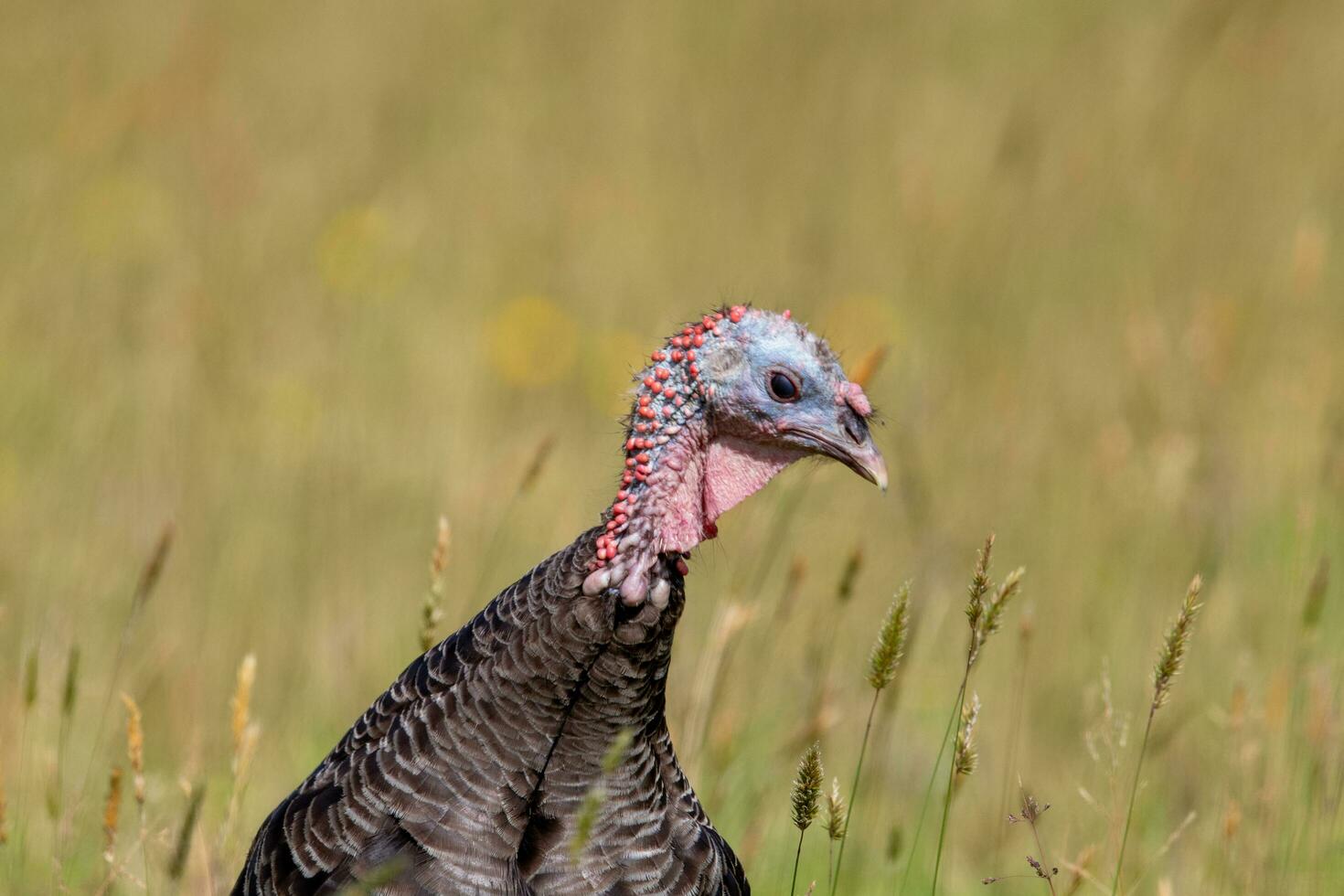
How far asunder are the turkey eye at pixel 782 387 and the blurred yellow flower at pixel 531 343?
15.4 ft

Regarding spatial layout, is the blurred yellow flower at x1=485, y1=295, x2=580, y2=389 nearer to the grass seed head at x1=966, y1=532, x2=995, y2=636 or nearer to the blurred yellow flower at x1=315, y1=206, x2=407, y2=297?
the blurred yellow flower at x1=315, y1=206, x2=407, y2=297

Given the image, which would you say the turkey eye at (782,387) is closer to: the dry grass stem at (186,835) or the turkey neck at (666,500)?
the turkey neck at (666,500)

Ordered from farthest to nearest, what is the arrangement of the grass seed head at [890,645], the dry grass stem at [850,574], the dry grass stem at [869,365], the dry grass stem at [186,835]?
the dry grass stem at [869,365], the dry grass stem at [850,574], the dry grass stem at [186,835], the grass seed head at [890,645]

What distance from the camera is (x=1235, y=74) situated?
32.9ft

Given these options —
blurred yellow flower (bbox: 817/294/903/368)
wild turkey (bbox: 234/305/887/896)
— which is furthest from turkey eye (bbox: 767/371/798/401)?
blurred yellow flower (bbox: 817/294/903/368)

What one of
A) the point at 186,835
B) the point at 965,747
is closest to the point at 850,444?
the point at 965,747

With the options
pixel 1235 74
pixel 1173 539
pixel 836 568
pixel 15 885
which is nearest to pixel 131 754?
pixel 15 885

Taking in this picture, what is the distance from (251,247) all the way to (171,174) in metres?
1.04

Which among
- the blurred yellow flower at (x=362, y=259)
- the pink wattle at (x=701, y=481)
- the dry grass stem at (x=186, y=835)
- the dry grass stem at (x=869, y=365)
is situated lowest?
the dry grass stem at (x=186, y=835)

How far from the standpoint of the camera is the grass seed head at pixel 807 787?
3.04 meters

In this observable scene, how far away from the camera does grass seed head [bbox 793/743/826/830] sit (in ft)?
9.96

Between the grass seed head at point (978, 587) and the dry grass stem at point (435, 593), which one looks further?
the dry grass stem at point (435, 593)

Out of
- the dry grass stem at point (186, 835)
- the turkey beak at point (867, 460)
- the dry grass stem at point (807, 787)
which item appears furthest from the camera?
the turkey beak at point (867, 460)

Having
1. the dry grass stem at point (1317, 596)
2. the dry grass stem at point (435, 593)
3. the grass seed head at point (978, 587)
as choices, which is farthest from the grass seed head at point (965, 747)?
the dry grass stem at point (1317, 596)
